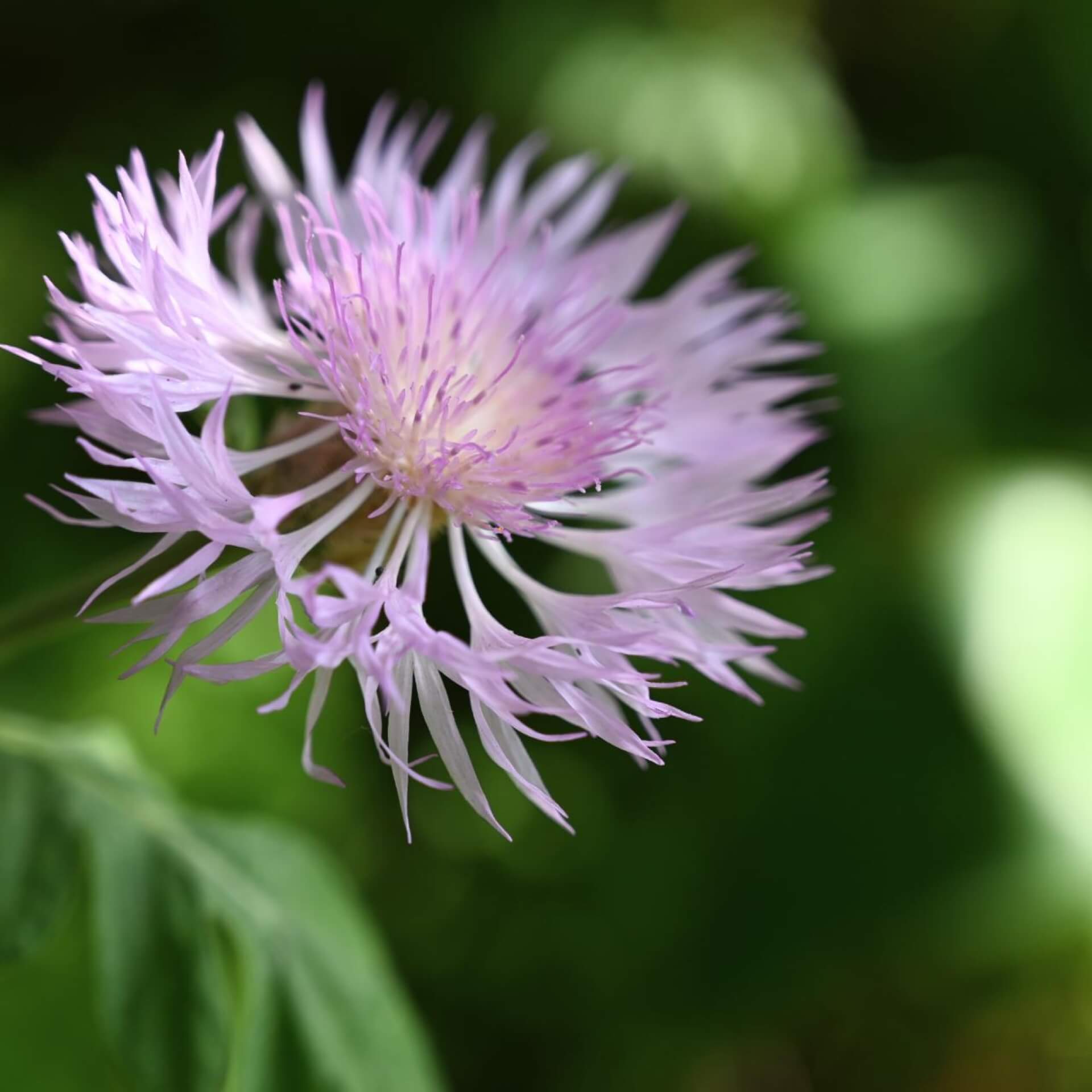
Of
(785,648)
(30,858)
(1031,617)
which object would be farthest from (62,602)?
(1031,617)

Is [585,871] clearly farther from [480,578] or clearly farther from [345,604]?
[345,604]

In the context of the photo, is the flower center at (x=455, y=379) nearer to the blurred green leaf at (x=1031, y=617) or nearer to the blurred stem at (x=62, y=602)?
the blurred stem at (x=62, y=602)

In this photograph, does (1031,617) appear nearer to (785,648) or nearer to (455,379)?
(785,648)

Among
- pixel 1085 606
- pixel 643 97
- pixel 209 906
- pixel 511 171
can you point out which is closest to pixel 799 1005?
pixel 1085 606

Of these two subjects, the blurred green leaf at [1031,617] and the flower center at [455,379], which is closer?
the flower center at [455,379]

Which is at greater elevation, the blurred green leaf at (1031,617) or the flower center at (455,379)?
the blurred green leaf at (1031,617)

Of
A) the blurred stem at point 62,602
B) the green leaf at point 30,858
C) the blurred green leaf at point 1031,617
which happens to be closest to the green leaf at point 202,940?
the green leaf at point 30,858
